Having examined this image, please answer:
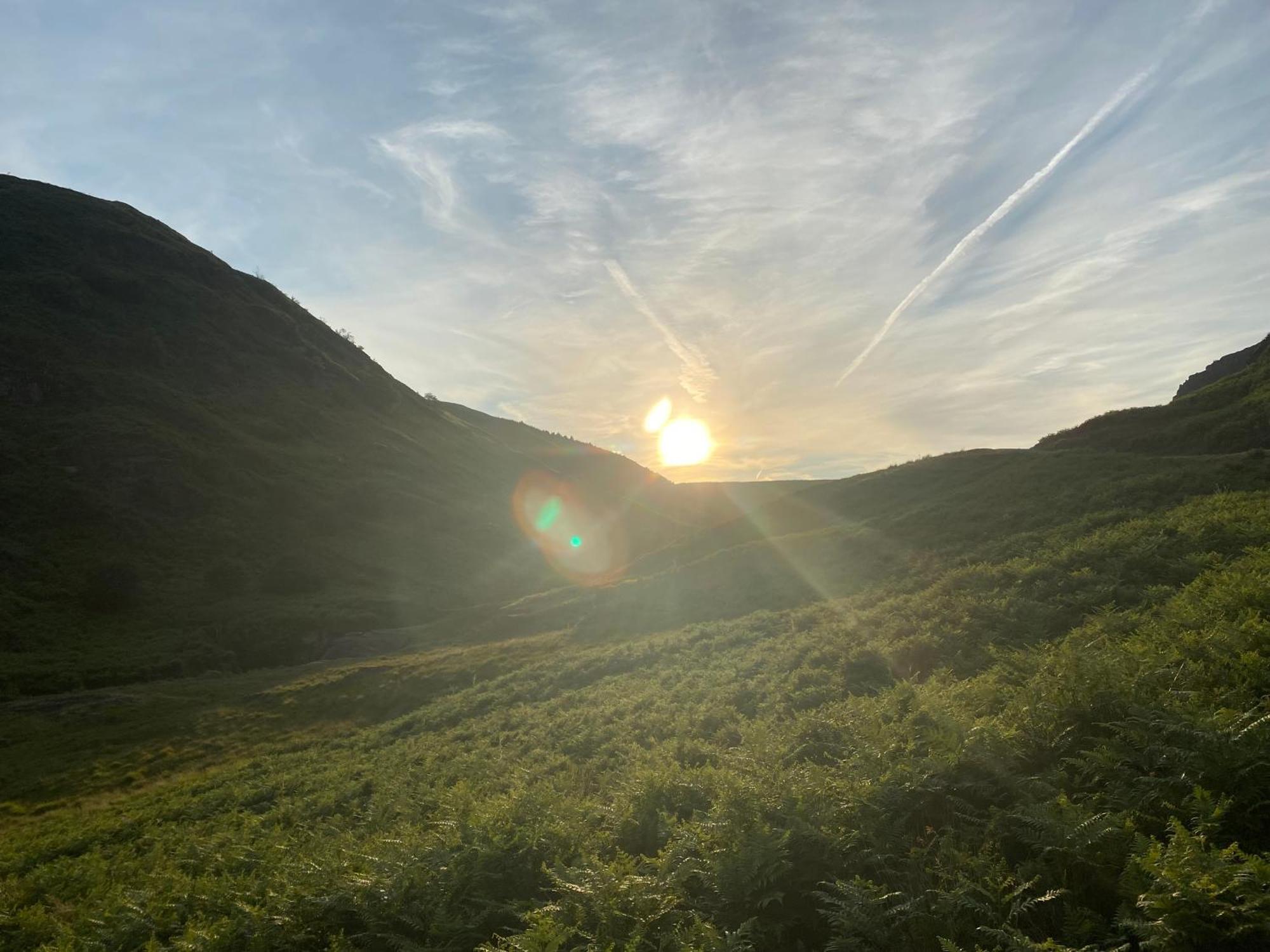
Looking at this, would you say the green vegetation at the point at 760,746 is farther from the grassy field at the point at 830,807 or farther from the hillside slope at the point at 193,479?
the hillside slope at the point at 193,479

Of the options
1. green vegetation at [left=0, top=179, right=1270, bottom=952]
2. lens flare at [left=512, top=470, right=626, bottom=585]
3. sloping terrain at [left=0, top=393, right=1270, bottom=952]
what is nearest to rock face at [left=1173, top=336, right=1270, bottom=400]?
green vegetation at [left=0, top=179, right=1270, bottom=952]

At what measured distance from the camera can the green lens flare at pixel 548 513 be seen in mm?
126562

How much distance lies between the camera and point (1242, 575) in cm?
1191

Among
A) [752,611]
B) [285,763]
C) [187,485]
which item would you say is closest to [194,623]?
[187,485]

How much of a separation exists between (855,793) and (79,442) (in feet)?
329

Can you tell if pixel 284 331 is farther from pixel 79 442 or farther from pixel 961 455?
pixel 961 455

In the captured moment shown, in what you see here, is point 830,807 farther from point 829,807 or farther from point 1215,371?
point 1215,371

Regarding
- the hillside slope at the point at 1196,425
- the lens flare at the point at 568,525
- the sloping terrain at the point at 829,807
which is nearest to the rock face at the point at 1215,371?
the hillside slope at the point at 1196,425

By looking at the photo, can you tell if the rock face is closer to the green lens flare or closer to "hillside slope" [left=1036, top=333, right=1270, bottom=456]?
"hillside slope" [left=1036, top=333, right=1270, bottom=456]

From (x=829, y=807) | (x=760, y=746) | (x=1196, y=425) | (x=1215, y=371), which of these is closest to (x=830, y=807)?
(x=829, y=807)

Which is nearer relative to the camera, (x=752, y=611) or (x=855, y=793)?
(x=855, y=793)

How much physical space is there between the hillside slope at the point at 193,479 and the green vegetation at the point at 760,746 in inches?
74.2

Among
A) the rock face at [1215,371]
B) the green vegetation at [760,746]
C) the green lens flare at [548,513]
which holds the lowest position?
the green vegetation at [760,746]

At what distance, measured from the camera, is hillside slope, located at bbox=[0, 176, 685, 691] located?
5925 cm
